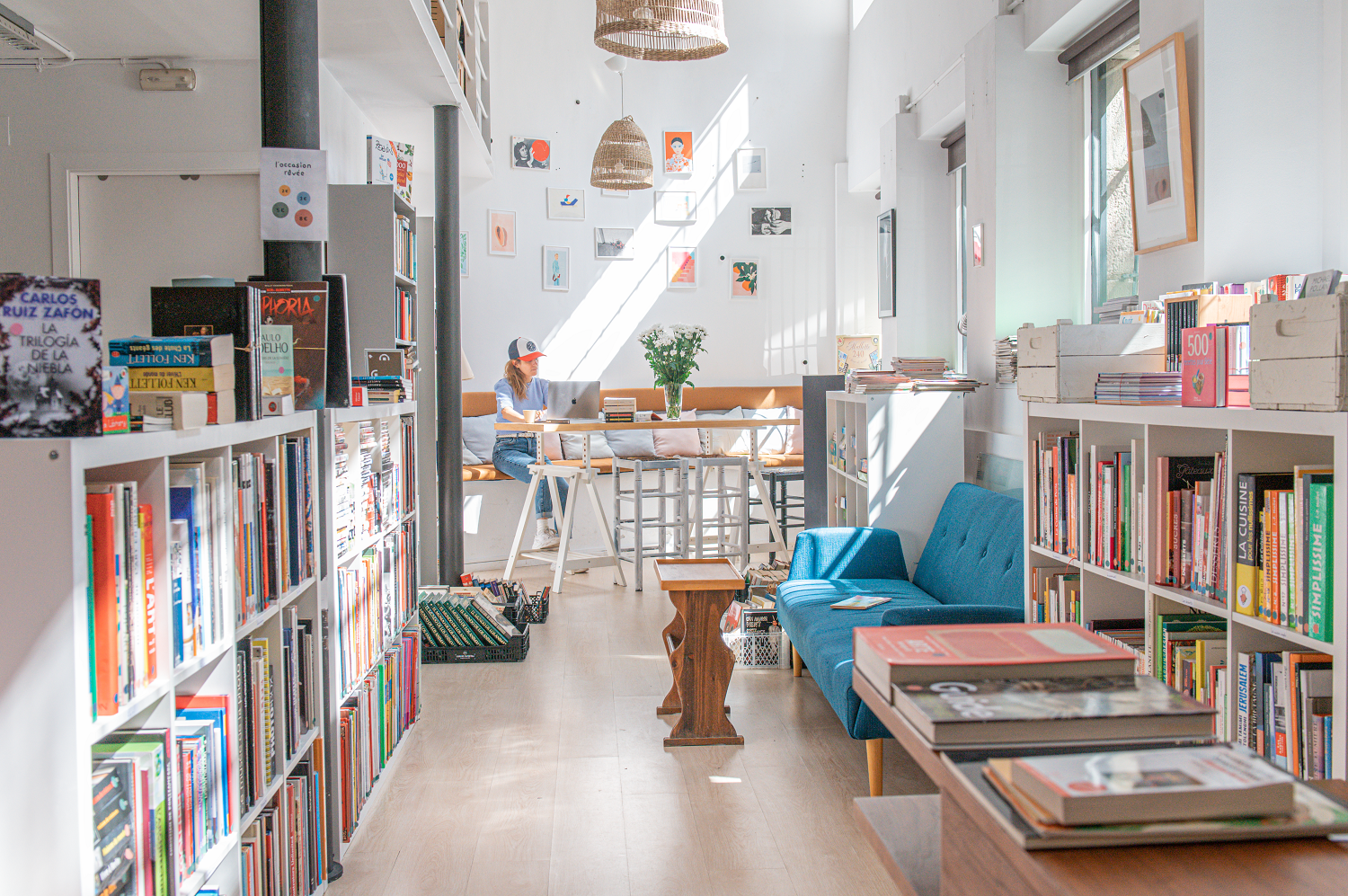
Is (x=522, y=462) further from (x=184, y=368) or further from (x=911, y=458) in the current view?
(x=184, y=368)

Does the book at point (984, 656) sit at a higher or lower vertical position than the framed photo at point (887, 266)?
lower

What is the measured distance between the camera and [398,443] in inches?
143

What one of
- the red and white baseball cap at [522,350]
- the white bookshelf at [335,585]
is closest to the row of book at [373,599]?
the white bookshelf at [335,585]

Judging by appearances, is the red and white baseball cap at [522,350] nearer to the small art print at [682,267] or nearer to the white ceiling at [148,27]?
the small art print at [682,267]

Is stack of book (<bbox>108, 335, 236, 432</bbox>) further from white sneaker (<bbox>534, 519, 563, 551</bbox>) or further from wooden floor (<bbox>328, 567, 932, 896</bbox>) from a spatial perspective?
white sneaker (<bbox>534, 519, 563, 551</bbox>)

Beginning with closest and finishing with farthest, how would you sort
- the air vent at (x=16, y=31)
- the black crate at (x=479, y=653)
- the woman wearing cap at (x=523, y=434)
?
1. the air vent at (x=16, y=31)
2. the black crate at (x=479, y=653)
3. the woman wearing cap at (x=523, y=434)

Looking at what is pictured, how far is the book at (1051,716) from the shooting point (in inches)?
34.3

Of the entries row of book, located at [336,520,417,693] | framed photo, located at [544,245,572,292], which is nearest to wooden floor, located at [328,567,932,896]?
row of book, located at [336,520,417,693]

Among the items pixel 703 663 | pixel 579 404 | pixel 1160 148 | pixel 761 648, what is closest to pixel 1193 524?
pixel 1160 148

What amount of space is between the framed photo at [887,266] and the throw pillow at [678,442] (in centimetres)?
192

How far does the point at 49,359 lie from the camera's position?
4.45 ft

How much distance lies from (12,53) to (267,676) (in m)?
4.10

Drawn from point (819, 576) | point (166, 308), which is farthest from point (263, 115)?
point (819, 576)

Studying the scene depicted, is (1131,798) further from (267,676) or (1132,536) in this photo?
(267,676)
